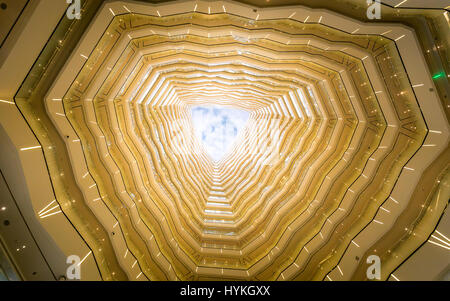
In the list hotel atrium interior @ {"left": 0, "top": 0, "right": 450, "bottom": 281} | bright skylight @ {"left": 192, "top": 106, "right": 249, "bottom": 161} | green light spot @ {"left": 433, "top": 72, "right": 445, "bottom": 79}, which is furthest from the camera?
bright skylight @ {"left": 192, "top": 106, "right": 249, "bottom": 161}

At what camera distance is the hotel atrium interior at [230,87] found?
264 inches

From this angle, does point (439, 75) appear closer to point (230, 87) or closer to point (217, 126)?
point (230, 87)

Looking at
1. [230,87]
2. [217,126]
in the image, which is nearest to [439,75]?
[230,87]

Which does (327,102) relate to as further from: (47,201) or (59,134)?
(47,201)

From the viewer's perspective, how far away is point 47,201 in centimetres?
761

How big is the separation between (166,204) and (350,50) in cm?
1391

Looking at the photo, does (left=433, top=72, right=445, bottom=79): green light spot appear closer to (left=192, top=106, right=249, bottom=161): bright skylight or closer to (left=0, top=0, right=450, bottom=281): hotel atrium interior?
(left=0, top=0, right=450, bottom=281): hotel atrium interior

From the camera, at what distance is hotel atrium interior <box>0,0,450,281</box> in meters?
6.71

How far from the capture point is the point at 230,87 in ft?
54.7

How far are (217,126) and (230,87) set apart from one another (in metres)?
18.7

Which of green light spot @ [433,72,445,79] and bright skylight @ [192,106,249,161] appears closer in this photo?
green light spot @ [433,72,445,79]

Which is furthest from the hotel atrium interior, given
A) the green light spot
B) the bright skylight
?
the bright skylight

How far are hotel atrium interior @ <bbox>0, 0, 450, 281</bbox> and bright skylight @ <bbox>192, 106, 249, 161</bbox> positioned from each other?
653 inches
